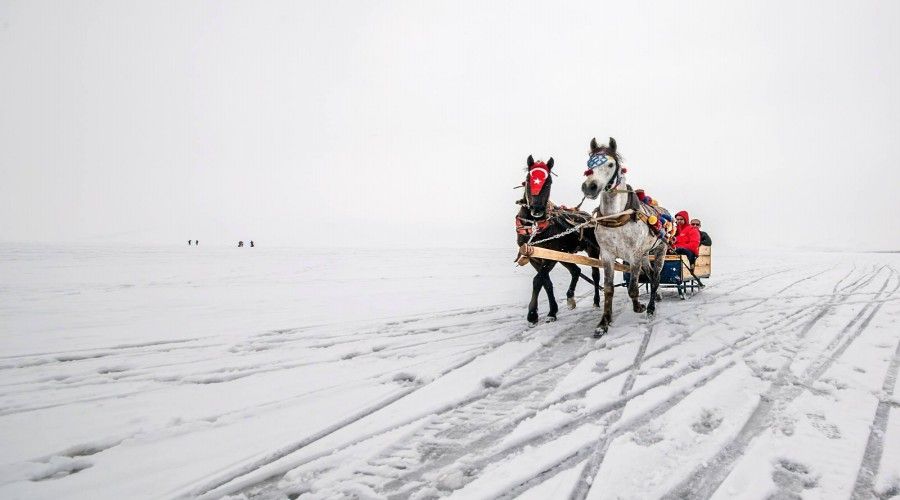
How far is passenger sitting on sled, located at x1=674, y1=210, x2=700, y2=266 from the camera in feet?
31.1

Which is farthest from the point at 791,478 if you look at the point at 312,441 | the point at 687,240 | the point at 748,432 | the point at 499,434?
the point at 687,240

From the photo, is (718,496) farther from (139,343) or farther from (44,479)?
(139,343)

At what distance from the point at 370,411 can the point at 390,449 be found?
650 mm

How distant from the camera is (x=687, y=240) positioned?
957cm

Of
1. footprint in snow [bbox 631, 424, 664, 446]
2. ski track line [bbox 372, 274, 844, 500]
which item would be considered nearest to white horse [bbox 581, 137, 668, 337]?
ski track line [bbox 372, 274, 844, 500]

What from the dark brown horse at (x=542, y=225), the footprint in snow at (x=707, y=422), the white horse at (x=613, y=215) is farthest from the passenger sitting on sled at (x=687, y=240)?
the footprint in snow at (x=707, y=422)

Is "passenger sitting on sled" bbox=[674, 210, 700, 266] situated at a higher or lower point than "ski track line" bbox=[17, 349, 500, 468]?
higher

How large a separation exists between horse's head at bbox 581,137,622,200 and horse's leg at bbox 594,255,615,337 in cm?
119

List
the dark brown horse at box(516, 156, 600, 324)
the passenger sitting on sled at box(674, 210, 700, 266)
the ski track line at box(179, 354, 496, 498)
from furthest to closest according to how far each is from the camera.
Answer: the passenger sitting on sled at box(674, 210, 700, 266) → the dark brown horse at box(516, 156, 600, 324) → the ski track line at box(179, 354, 496, 498)

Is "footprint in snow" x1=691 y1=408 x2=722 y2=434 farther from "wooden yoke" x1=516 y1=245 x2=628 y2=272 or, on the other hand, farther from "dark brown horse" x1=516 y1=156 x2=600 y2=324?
"dark brown horse" x1=516 y1=156 x2=600 y2=324

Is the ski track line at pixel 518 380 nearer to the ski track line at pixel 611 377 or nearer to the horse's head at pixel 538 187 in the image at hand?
the ski track line at pixel 611 377

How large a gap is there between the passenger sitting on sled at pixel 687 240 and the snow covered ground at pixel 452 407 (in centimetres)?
252

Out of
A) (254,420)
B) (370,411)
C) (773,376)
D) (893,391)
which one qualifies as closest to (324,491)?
(370,411)

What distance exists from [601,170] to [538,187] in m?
0.98
